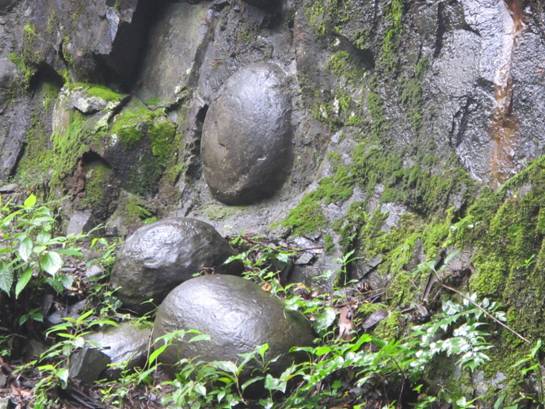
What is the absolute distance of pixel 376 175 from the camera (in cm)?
498

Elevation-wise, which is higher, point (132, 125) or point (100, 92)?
point (100, 92)

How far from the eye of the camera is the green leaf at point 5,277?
14.6 ft

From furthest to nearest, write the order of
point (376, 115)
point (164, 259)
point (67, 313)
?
point (376, 115)
point (67, 313)
point (164, 259)

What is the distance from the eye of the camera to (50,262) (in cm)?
448

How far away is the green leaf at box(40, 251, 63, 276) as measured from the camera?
14.6ft

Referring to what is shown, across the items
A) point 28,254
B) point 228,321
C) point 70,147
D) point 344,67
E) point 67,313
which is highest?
point 344,67

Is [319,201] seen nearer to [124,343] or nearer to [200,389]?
[124,343]

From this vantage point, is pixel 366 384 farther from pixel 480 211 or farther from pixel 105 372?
pixel 105 372

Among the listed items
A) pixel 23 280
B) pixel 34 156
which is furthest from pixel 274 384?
pixel 34 156

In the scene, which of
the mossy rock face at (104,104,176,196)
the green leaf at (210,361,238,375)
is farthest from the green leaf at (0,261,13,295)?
the mossy rock face at (104,104,176,196)

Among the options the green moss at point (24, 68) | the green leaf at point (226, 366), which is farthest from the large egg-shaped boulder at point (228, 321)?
the green moss at point (24, 68)

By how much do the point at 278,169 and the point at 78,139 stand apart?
200cm

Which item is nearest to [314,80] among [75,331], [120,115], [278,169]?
[278,169]

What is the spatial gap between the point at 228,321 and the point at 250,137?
2.03 m
